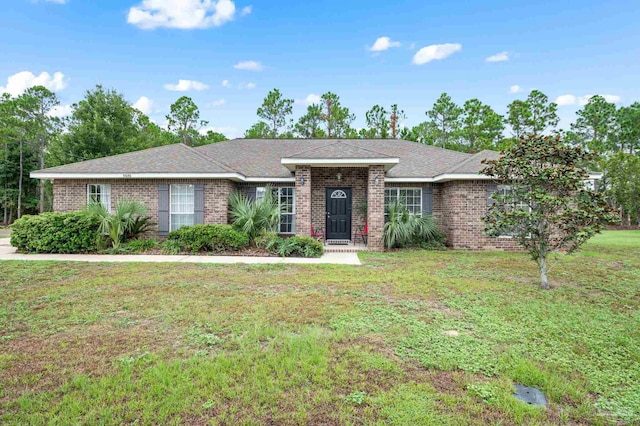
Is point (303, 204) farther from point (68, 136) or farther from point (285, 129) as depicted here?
point (68, 136)

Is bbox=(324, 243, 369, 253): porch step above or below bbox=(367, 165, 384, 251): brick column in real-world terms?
below

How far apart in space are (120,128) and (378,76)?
2265cm

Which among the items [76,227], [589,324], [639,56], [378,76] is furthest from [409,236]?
[639,56]

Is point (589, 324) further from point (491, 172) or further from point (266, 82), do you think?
point (266, 82)

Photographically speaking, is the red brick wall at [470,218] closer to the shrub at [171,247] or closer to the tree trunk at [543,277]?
the tree trunk at [543,277]

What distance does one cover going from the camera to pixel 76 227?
10484 millimetres

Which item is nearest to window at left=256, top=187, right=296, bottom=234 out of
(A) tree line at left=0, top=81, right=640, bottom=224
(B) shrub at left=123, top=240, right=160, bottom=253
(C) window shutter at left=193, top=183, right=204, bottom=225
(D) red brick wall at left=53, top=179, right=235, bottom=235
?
(D) red brick wall at left=53, top=179, right=235, bottom=235

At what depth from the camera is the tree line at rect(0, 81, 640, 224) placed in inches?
1061

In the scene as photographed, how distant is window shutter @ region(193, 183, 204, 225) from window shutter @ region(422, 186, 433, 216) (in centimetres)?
842

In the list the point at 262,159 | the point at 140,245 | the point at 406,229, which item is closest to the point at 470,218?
the point at 406,229

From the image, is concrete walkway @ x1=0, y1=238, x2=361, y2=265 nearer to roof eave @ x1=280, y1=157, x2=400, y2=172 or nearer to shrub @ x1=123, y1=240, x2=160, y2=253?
shrub @ x1=123, y1=240, x2=160, y2=253

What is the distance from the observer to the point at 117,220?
419 inches

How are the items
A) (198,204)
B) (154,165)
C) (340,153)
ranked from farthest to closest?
(154,165) → (198,204) → (340,153)

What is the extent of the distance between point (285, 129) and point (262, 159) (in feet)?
60.4
